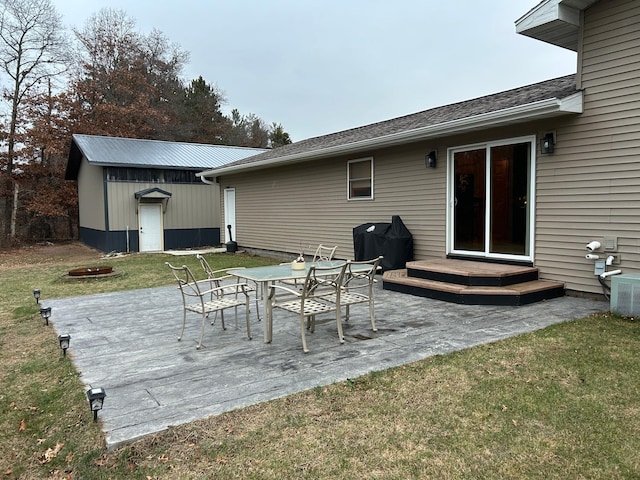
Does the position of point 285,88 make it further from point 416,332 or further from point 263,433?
point 263,433

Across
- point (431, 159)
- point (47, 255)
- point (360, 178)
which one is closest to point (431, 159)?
point (431, 159)

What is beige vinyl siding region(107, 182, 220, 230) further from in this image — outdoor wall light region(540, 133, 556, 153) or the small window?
outdoor wall light region(540, 133, 556, 153)

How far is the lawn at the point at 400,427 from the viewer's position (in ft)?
7.21

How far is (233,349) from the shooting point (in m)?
4.06

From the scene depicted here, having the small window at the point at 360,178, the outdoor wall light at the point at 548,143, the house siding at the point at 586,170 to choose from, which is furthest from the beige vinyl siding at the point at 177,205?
A: the outdoor wall light at the point at 548,143

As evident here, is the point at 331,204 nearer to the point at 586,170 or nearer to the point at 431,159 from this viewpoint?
the point at 431,159

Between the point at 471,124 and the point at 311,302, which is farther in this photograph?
the point at 471,124

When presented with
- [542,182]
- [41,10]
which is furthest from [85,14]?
[542,182]

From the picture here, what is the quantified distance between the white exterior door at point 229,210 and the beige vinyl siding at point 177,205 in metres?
2.09

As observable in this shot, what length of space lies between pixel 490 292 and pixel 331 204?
513cm

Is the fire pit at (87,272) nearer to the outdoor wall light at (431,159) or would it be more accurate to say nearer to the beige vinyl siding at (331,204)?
the beige vinyl siding at (331,204)

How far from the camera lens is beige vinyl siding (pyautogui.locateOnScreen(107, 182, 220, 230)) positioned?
48.6 feet

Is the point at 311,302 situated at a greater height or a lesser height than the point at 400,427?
greater

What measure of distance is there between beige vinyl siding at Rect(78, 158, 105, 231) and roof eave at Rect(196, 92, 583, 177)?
889 cm
